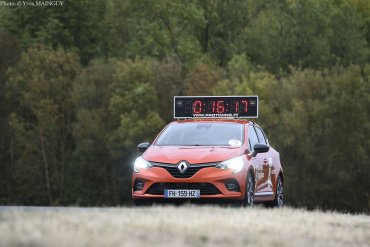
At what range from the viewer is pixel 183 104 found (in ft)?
73.2

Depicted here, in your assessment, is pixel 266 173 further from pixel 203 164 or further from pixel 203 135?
pixel 203 164

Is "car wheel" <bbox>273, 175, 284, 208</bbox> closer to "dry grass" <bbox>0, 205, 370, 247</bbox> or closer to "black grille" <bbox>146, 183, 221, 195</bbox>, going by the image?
"black grille" <bbox>146, 183, 221, 195</bbox>

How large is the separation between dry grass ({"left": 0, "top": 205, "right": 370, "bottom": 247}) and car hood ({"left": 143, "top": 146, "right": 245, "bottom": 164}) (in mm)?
1565

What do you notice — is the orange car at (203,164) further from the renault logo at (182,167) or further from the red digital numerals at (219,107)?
the red digital numerals at (219,107)

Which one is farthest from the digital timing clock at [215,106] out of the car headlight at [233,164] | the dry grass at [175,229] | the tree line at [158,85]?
the tree line at [158,85]

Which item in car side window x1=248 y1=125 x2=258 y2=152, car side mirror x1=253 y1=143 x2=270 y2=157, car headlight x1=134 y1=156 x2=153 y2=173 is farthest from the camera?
car side window x1=248 y1=125 x2=258 y2=152

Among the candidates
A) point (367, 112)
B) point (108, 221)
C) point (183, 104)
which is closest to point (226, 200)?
point (108, 221)

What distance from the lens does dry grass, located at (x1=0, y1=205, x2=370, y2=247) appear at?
9120mm

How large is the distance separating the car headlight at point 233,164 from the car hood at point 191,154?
0.08 m

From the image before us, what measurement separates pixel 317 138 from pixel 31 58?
23693mm

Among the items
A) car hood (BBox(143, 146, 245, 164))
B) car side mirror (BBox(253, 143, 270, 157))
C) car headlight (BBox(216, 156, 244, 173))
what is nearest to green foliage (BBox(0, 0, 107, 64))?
car side mirror (BBox(253, 143, 270, 157))

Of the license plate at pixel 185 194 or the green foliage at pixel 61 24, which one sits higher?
the green foliage at pixel 61 24

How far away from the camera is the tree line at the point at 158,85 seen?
70188 mm

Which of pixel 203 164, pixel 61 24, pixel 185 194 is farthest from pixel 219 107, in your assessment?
pixel 61 24
